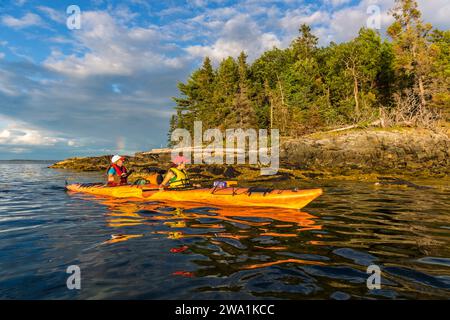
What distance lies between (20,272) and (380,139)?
2665 cm

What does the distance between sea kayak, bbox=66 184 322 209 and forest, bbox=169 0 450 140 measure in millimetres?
24019

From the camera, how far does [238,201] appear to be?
10.8 metres

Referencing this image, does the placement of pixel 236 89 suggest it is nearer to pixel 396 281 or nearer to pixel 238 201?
pixel 238 201

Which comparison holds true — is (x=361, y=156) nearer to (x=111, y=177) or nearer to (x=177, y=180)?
(x=177, y=180)

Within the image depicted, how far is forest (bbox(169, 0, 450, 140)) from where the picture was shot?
109 ft

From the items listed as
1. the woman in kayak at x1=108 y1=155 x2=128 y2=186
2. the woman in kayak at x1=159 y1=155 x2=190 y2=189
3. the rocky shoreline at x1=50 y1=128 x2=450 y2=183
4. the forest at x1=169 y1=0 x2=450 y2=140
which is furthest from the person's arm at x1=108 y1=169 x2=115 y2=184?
the forest at x1=169 y1=0 x2=450 y2=140

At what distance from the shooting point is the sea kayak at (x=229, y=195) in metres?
9.98
